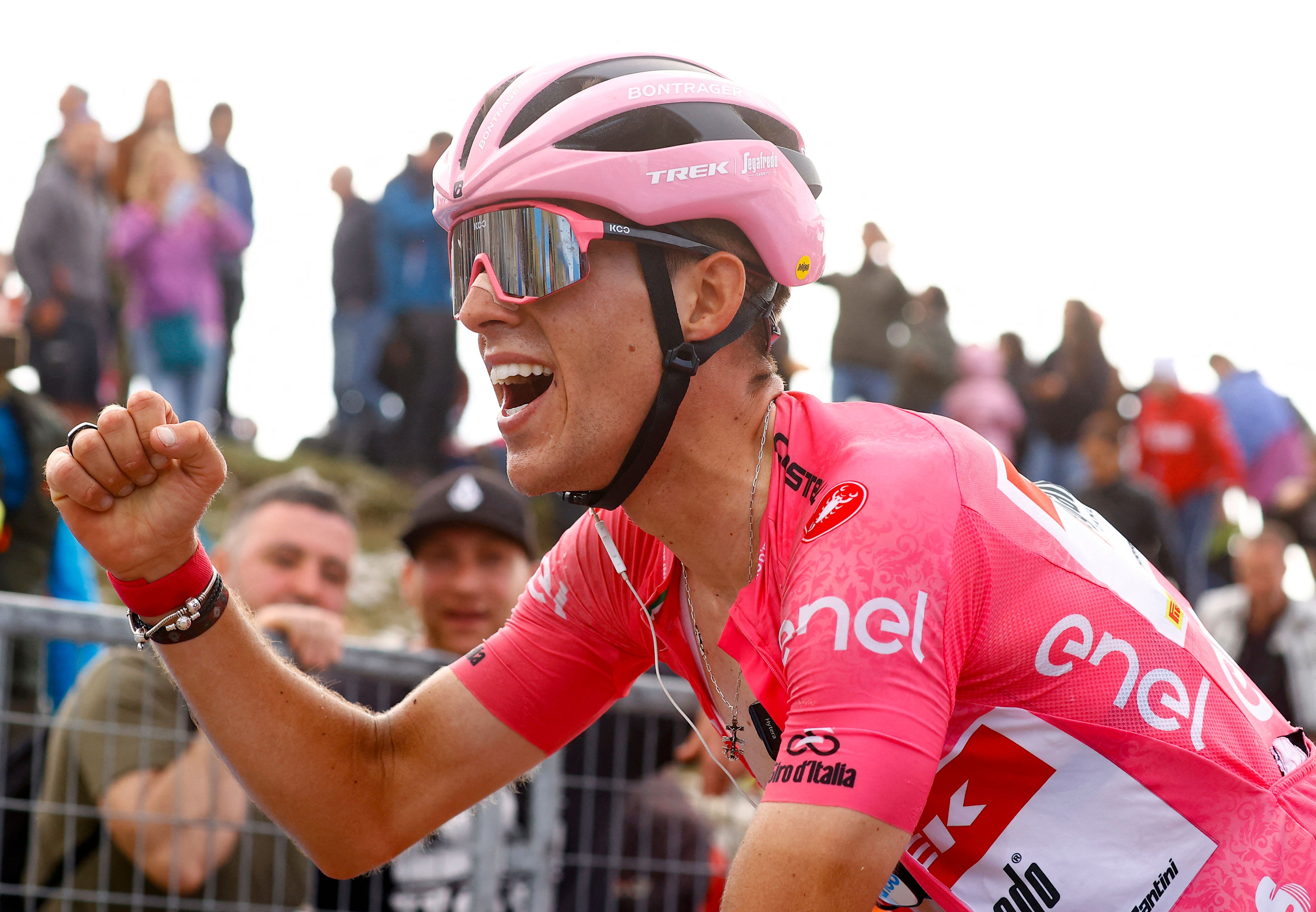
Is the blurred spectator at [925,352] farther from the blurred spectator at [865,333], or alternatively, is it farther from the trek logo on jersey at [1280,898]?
the trek logo on jersey at [1280,898]

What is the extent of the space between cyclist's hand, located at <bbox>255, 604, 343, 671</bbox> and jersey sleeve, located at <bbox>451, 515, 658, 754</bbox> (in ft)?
4.91

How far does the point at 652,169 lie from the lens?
256 cm

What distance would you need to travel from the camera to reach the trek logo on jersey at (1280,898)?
2.26 metres

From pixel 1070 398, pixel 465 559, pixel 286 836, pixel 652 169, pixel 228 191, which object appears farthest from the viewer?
pixel 1070 398

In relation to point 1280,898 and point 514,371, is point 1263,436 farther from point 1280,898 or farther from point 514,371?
point 514,371

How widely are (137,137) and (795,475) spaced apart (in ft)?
30.0

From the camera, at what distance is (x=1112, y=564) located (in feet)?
7.84

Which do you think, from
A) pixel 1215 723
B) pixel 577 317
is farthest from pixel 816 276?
pixel 1215 723

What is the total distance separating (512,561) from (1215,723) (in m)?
3.51

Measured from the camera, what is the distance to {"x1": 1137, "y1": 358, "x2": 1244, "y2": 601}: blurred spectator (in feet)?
39.0

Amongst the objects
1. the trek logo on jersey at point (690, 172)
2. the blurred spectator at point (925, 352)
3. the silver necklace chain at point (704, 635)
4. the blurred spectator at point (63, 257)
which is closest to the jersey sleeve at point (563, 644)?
the silver necklace chain at point (704, 635)

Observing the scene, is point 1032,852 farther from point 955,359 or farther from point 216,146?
point 955,359

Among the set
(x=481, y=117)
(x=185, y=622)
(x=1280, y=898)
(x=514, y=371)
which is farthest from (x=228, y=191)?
(x=1280, y=898)

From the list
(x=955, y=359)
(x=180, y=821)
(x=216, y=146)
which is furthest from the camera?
(x=955, y=359)
